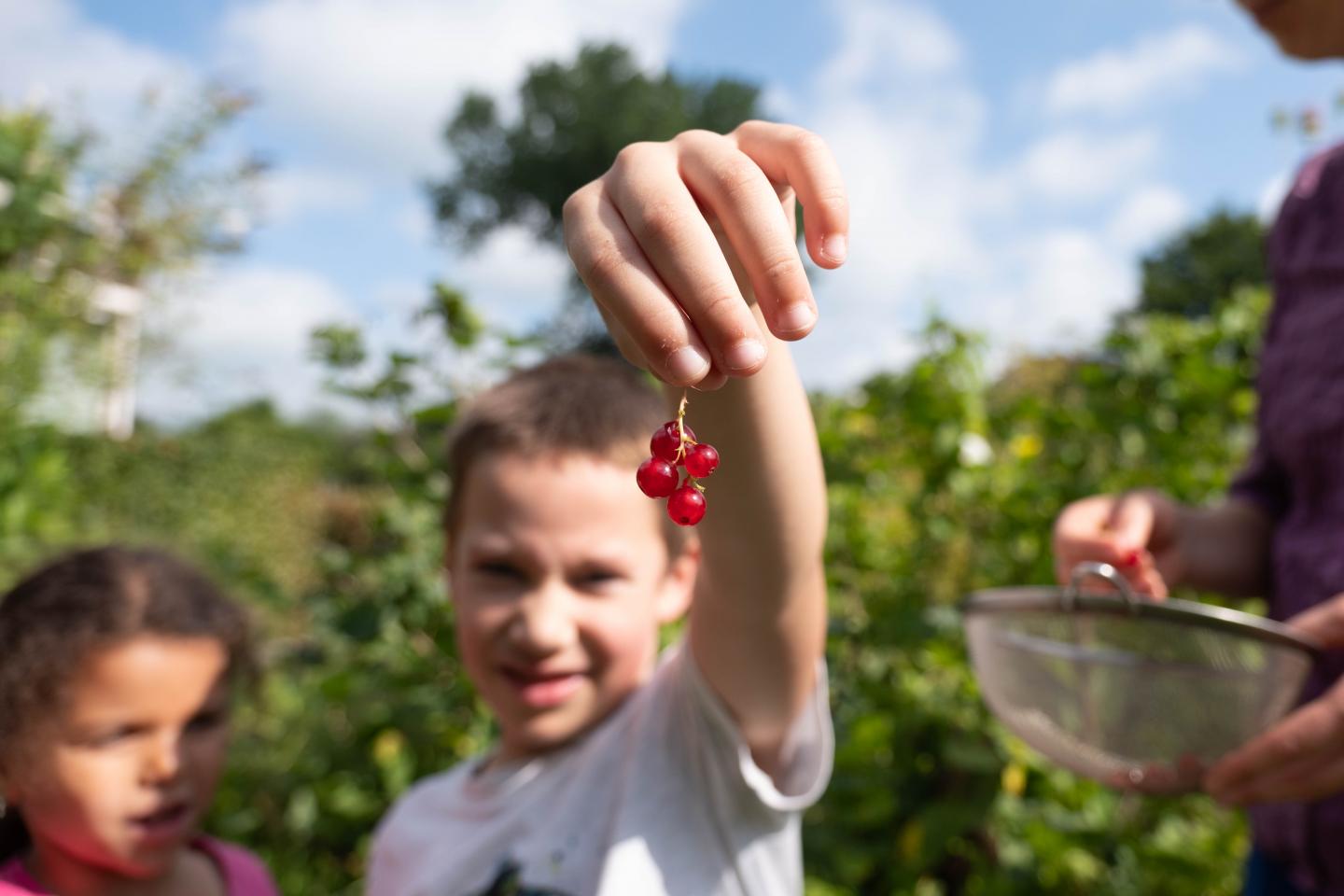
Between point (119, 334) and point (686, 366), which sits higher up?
point (119, 334)

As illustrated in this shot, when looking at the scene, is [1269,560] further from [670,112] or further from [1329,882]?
[670,112]

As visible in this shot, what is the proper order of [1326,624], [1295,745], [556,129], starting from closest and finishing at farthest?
[1295,745] < [1326,624] < [556,129]

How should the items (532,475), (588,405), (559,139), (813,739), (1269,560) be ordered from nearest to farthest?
1. (813,739)
2. (532,475)
3. (588,405)
4. (1269,560)
5. (559,139)

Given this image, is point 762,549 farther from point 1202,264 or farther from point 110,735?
point 1202,264

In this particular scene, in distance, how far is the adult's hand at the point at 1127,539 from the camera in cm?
140

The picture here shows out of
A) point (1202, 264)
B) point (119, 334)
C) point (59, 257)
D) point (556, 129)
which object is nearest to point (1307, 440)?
point (59, 257)

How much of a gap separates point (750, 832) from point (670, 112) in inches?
910

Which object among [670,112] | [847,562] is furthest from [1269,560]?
[670,112]

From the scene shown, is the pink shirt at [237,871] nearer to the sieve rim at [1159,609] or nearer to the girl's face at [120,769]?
the girl's face at [120,769]

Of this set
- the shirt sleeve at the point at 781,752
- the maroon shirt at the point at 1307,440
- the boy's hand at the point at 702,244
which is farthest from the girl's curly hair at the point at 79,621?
the maroon shirt at the point at 1307,440

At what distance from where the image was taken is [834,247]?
2.09 ft

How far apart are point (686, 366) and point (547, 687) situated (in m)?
0.88

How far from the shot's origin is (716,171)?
2.20 ft

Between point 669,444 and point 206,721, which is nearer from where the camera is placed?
point 669,444
